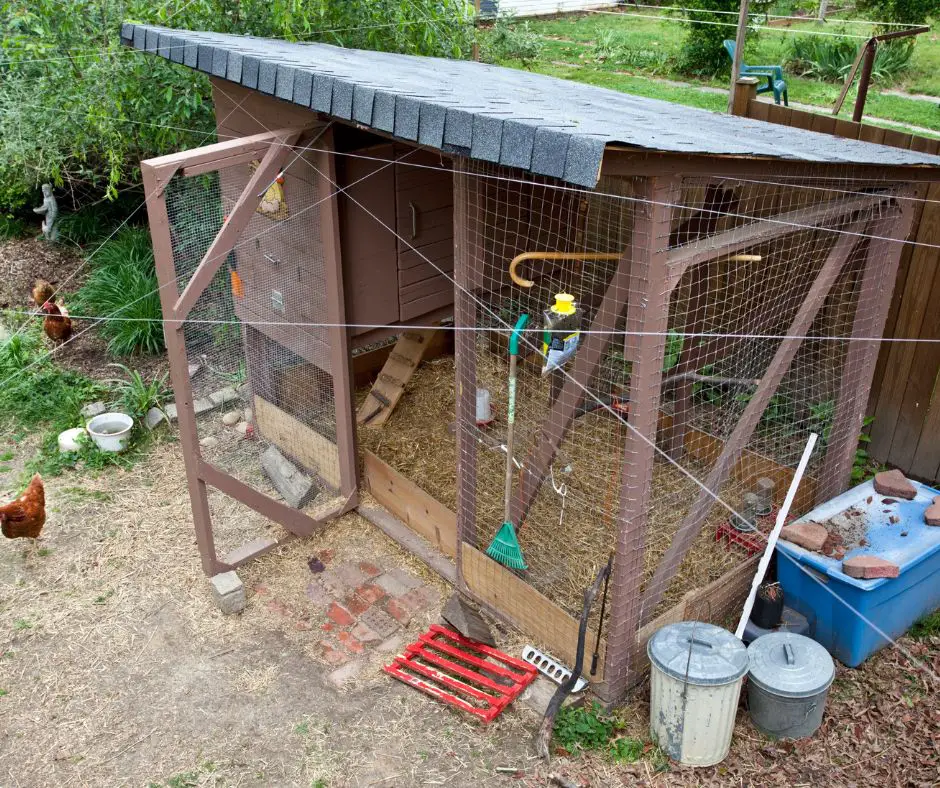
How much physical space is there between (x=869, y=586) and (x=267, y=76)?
369 centimetres

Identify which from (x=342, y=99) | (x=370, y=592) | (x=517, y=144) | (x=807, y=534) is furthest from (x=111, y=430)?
(x=807, y=534)

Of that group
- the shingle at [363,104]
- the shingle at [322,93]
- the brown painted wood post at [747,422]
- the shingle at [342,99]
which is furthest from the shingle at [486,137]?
the brown painted wood post at [747,422]

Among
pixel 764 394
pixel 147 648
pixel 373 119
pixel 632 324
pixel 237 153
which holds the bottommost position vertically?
pixel 147 648

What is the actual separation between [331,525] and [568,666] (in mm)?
1892

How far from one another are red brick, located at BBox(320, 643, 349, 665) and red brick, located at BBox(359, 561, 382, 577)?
61 centimetres

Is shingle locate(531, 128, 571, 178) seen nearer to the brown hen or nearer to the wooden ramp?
the wooden ramp

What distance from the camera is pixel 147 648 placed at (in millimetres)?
4547

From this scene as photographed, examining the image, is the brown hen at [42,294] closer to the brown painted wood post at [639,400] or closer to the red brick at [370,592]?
the red brick at [370,592]

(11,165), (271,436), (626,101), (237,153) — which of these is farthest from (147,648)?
(11,165)

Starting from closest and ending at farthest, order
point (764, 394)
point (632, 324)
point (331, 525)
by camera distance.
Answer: point (632, 324)
point (764, 394)
point (331, 525)

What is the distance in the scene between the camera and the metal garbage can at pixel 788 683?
3729mm

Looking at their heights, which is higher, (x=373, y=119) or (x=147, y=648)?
(x=373, y=119)

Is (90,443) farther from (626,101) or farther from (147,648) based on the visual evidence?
(626,101)

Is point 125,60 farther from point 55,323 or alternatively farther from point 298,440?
point 298,440
